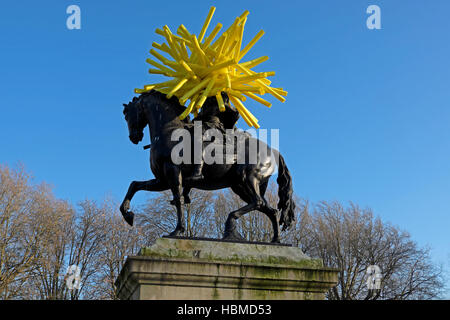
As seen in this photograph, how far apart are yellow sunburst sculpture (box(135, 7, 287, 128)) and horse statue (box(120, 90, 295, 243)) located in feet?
0.83

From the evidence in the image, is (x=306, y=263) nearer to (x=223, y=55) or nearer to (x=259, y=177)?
(x=259, y=177)

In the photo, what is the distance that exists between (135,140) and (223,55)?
6.54ft

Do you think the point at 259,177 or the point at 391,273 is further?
the point at 391,273

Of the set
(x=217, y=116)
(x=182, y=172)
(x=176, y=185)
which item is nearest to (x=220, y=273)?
(x=176, y=185)

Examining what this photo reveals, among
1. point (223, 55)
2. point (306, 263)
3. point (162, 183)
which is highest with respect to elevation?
point (223, 55)

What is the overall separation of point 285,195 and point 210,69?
2.38 metres

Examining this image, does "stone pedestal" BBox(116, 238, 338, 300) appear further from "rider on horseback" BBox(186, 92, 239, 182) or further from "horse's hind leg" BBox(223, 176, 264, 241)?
"rider on horseback" BBox(186, 92, 239, 182)

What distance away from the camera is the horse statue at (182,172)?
7250 millimetres

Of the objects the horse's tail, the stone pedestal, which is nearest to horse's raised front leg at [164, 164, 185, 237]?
the stone pedestal

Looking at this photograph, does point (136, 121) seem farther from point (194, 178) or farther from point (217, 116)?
point (194, 178)

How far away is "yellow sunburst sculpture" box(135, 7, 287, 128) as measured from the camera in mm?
7657
